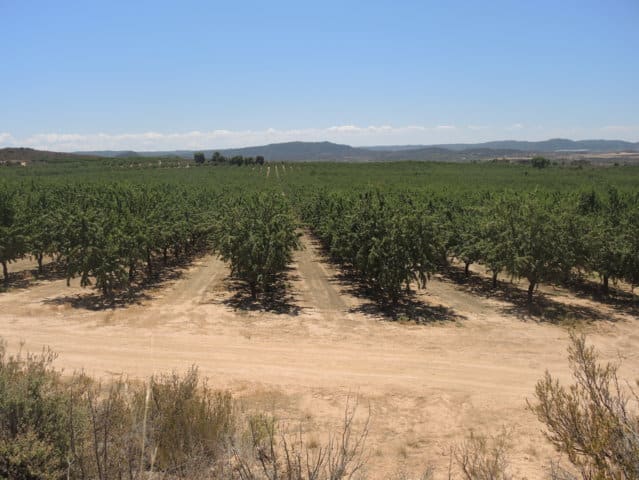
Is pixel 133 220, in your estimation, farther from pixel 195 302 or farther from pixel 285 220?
pixel 285 220

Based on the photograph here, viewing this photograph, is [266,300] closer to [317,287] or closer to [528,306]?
[317,287]

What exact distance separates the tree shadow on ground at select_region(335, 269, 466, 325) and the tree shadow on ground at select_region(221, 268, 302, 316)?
338 cm

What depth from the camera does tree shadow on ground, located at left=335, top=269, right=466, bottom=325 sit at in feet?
66.9

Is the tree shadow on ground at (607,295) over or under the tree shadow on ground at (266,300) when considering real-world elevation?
under

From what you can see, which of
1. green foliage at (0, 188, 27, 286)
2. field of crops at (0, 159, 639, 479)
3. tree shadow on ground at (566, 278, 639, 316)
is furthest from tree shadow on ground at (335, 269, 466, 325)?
green foliage at (0, 188, 27, 286)

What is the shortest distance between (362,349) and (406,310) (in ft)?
19.9

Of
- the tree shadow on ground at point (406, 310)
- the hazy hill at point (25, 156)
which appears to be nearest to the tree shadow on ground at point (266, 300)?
the tree shadow on ground at point (406, 310)

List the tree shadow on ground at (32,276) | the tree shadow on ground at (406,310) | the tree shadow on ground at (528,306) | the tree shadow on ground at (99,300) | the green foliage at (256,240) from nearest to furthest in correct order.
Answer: the tree shadow on ground at (406,310) < the tree shadow on ground at (528,306) < the green foliage at (256,240) < the tree shadow on ground at (99,300) < the tree shadow on ground at (32,276)

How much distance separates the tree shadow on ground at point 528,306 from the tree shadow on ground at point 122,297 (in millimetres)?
18976

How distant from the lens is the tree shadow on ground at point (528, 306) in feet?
68.1

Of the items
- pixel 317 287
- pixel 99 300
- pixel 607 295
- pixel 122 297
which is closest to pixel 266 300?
pixel 317 287

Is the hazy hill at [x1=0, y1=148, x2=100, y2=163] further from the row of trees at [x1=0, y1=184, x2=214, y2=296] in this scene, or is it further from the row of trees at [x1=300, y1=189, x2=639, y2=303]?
the row of trees at [x1=300, y1=189, x2=639, y2=303]

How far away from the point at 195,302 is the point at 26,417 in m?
16.0

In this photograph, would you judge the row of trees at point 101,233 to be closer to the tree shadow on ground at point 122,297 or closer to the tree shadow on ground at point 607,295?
the tree shadow on ground at point 122,297
